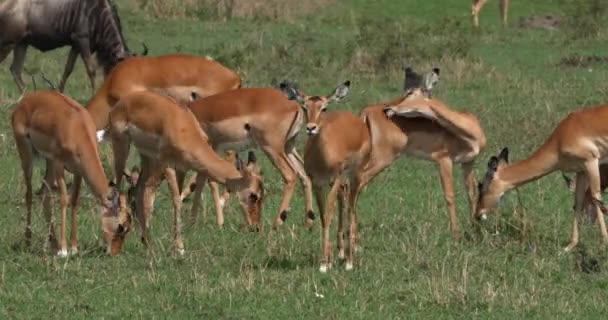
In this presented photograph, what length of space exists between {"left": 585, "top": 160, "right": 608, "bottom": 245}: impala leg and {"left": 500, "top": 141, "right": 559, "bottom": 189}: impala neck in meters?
0.24

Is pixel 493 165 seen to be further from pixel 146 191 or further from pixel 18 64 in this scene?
pixel 18 64

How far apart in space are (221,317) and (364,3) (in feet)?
62.7

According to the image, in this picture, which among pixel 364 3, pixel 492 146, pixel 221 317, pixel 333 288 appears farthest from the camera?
pixel 364 3

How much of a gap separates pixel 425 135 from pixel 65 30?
22.9ft

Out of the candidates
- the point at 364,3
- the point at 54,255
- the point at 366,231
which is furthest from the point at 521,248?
the point at 364,3

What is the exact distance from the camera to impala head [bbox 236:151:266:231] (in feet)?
30.8

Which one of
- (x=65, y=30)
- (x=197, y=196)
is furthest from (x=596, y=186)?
(x=65, y=30)

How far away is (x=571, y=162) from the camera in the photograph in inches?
391

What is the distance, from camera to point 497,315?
7547 mm

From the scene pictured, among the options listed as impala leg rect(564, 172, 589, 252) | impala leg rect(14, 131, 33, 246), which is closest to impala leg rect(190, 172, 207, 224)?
impala leg rect(14, 131, 33, 246)

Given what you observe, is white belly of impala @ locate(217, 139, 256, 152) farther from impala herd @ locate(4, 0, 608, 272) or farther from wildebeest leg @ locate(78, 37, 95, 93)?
wildebeest leg @ locate(78, 37, 95, 93)

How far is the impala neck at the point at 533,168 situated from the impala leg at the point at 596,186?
241mm

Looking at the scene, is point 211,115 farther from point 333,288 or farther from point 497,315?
point 497,315

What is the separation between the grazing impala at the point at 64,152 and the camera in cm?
888
